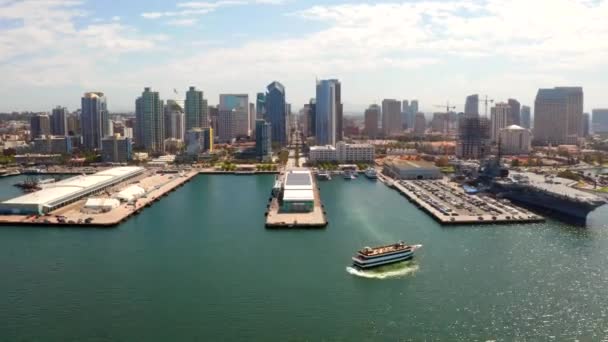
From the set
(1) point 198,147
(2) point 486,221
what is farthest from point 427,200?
(1) point 198,147

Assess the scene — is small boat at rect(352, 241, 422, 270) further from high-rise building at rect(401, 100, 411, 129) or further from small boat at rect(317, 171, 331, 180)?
high-rise building at rect(401, 100, 411, 129)

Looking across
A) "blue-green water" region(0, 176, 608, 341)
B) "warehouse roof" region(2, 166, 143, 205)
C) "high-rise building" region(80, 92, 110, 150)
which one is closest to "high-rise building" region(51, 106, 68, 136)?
"high-rise building" region(80, 92, 110, 150)

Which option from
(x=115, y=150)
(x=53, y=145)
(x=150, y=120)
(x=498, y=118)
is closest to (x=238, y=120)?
(x=150, y=120)

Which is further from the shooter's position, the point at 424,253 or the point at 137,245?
the point at 137,245

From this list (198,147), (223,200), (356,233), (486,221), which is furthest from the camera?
(198,147)

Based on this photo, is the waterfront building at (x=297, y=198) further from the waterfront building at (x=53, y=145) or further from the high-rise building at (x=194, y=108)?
the high-rise building at (x=194, y=108)

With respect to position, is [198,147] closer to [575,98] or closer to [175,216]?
[175,216]

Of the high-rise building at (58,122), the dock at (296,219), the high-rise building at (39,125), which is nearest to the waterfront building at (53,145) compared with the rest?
the high-rise building at (39,125)
